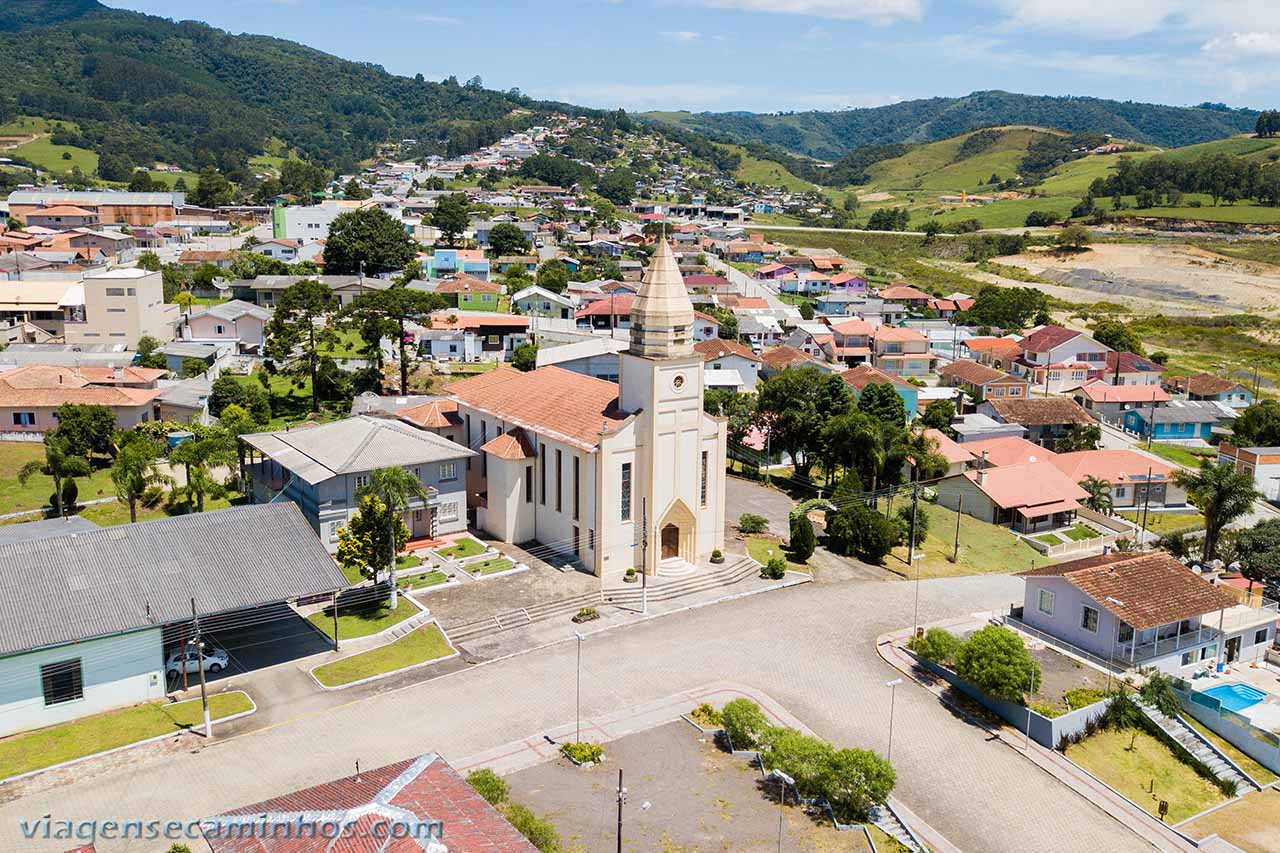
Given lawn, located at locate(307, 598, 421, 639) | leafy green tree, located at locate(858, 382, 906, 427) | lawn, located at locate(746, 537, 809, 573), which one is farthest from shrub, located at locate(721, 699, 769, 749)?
leafy green tree, located at locate(858, 382, 906, 427)

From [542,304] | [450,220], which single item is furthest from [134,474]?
[450,220]

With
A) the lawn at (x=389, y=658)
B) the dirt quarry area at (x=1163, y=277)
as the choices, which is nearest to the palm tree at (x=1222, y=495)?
the lawn at (x=389, y=658)

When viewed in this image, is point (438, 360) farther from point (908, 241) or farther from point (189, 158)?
point (189, 158)

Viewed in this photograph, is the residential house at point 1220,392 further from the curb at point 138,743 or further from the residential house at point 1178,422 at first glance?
the curb at point 138,743

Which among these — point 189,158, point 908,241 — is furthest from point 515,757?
point 189,158

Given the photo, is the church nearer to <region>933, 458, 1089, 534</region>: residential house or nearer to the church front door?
the church front door

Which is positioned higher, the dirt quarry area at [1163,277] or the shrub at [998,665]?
the dirt quarry area at [1163,277]

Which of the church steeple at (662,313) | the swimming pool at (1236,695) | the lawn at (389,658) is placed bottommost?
the swimming pool at (1236,695)
